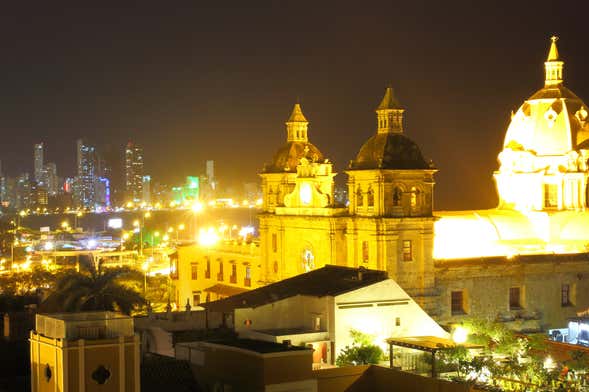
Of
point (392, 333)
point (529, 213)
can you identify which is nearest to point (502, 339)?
point (392, 333)

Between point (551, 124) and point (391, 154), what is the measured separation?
19901mm

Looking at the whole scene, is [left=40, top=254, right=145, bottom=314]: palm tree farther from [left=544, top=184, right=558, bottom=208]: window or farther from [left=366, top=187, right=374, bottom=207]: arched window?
[left=544, top=184, right=558, bottom=208]: window

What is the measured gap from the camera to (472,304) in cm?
6850

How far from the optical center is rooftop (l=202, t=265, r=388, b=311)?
54375mm

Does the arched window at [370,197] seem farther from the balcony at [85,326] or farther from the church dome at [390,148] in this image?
the balcony at [85,326]

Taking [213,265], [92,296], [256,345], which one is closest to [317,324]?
[256,345]

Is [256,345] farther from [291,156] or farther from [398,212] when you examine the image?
[291,156]

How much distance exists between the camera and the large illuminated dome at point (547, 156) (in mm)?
83000

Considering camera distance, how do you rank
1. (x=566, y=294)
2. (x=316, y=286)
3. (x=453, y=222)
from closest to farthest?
(x=316, y=286) → (x=566, y=294) → (x=453, y=222)

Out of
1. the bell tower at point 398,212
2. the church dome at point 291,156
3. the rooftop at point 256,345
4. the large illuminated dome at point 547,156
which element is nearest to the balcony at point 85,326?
the rooftop at point 256,345

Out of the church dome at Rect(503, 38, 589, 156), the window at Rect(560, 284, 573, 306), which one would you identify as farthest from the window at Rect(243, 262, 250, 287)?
the window at Rect(560, 284, 573, 306)

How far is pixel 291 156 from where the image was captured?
83.4m

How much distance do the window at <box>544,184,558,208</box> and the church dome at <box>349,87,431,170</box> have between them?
17.2 m

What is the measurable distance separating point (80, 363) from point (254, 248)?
55512 millimetres
